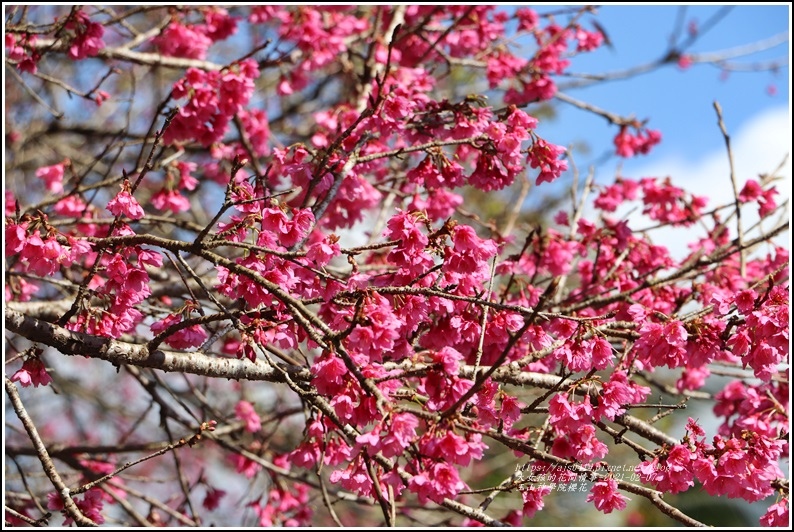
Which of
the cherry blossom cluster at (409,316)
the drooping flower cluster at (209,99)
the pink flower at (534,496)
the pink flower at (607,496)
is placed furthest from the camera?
the drooping flower cluster at (209,99)

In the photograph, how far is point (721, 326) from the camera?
2465 millimetres

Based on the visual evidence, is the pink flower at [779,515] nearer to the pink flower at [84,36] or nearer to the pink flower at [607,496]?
the pink flower at [607,496]

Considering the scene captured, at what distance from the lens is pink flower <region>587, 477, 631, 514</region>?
2.35 meters

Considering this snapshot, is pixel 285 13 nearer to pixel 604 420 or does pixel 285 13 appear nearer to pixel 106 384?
pixel 604 420

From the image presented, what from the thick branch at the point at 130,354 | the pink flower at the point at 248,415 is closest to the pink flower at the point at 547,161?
the thick branch at the point at 130,354

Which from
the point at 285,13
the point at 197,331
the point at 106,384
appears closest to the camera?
the point at 197,331

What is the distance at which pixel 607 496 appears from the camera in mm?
2371

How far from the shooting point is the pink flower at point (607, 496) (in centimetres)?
235

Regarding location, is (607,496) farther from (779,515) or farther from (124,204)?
(124,204)

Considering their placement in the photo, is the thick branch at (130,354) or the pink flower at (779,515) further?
the pink flower at (779,515)

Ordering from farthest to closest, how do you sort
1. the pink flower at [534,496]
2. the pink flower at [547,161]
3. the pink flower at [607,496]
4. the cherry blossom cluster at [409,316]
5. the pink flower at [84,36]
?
the pink flower at [84,36]
the pink flower at [547,161]
the pink flower at [534,496]
the pink flower at [607,496]
the cherry blossom cluster at [409,316]

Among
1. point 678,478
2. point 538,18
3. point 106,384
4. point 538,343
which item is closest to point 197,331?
point 538,343

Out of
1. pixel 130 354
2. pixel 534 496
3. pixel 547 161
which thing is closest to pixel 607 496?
pixel 534 496

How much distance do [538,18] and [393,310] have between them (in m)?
3.26
